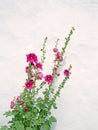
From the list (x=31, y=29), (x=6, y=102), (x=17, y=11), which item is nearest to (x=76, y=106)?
(x=6, y=102)

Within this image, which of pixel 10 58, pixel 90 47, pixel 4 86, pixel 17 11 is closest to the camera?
pixel 4 86

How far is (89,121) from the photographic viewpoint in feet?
21.7

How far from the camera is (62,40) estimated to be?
8.27 meters

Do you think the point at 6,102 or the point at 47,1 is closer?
the point at 6,102

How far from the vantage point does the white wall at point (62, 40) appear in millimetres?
6793

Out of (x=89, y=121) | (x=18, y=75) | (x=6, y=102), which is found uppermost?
(x=18, y=75)

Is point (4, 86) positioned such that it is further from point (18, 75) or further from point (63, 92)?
point (63, 92)

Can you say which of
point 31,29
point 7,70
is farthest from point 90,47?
point 7,70

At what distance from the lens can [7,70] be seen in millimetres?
7430

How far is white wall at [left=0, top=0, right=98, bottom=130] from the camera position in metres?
6.79

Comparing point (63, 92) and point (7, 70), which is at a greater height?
point (7, 70)

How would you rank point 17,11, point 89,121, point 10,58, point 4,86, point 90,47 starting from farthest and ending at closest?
1. point 17,11
2. point 90,47
3. point 10,58
4. point 4,86
5. point 89,121

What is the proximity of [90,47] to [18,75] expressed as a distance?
5.74 ft

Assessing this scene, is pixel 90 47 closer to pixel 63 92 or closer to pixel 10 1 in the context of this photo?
pixel 63 92
